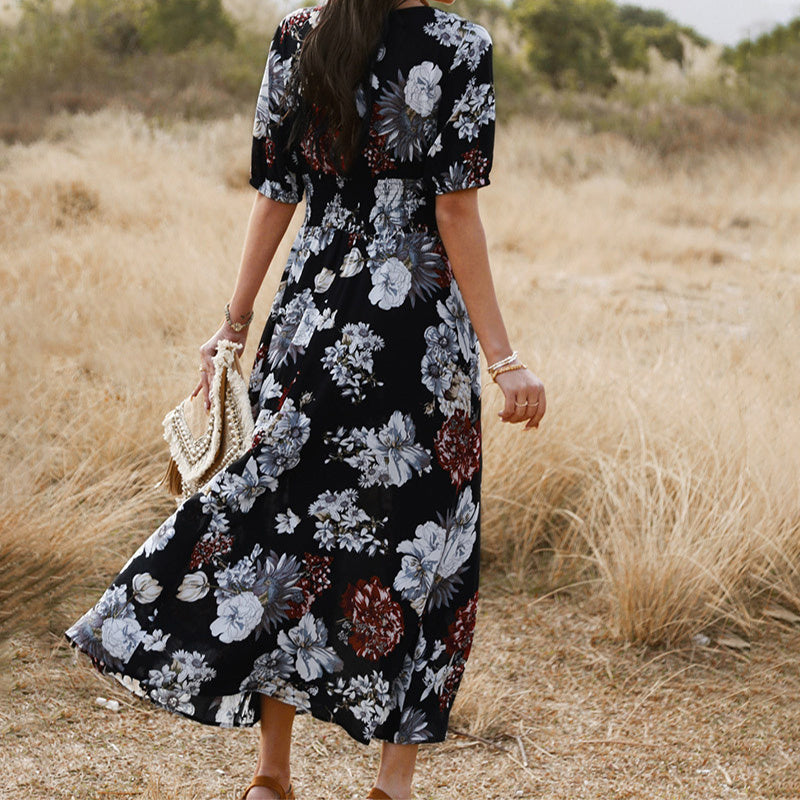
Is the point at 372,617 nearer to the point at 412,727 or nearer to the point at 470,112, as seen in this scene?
the point at 412,727

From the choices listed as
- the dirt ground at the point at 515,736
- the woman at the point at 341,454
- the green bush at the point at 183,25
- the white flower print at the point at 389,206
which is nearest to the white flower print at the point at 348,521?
the woman at the point at 341,454

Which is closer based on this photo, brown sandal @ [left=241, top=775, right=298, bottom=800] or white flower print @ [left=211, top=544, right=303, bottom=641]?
white flower print @ [left=211, top=544, right=303, bottom=641]

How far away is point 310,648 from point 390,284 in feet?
2.20

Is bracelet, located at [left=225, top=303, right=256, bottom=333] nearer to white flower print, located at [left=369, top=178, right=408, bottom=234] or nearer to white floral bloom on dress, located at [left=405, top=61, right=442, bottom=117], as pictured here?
white flower print, located at [left=369, top=178, right=408, bottom=234]

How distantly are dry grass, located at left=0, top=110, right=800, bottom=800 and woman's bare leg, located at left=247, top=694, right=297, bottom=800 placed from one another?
1.06ft

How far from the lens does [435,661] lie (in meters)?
1.86

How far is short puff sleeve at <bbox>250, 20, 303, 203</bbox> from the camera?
177cm

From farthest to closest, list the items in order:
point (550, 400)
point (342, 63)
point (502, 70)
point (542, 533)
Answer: point (502, 70) < point (550, 400) < point (542, 533) < point (342, 63)

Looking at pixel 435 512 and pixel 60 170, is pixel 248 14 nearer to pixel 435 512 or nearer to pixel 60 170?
pixel 60 170

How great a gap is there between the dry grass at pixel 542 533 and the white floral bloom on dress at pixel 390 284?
117cm

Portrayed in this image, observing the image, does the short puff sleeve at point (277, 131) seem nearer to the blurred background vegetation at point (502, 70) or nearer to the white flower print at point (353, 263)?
the white flower print at point (353, 263)

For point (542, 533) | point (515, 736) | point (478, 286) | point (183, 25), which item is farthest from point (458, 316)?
point (183, 25)

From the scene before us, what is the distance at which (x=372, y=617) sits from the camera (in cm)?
178

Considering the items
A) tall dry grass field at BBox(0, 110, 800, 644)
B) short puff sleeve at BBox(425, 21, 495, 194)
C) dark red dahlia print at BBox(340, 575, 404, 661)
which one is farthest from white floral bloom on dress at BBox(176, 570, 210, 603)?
tall dry grass field at BBox(0, 110, 800, 644)
